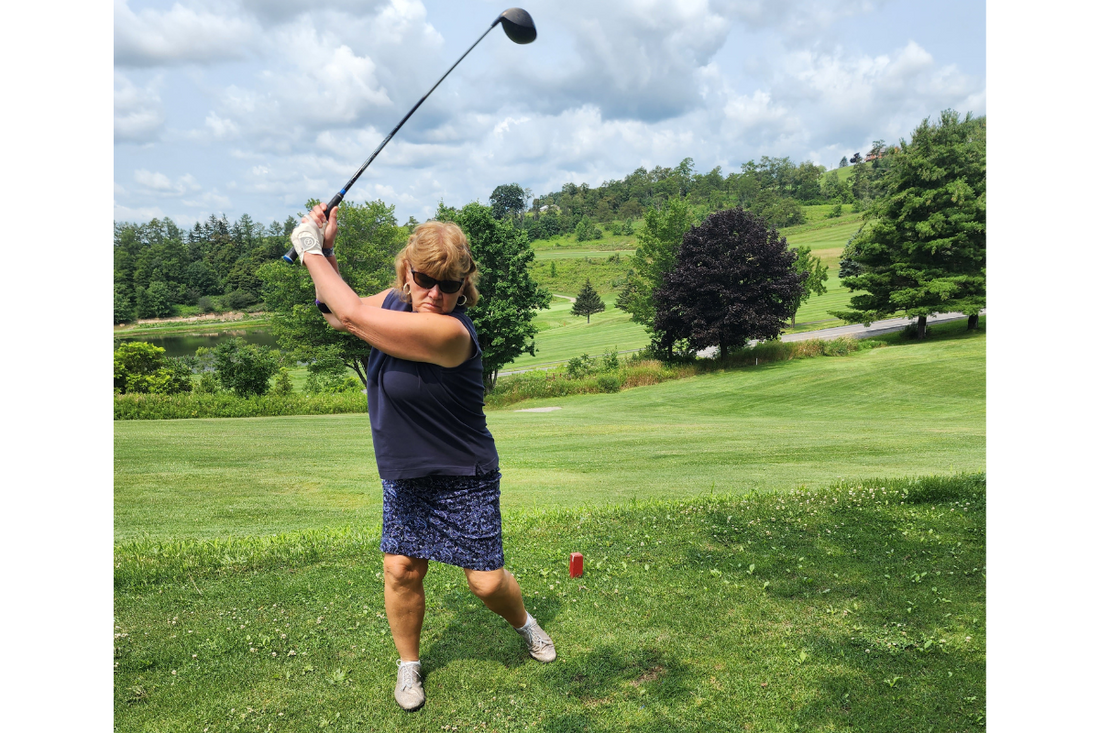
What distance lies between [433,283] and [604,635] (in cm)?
224

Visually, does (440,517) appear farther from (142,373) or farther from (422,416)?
(142,373)

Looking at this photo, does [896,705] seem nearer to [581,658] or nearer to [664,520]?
[581,658]

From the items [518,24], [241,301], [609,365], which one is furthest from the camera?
[241,301]

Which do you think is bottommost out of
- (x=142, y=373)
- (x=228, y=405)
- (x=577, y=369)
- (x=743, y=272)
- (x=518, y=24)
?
(x=228, y=405)

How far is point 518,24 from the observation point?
4051 millimetres

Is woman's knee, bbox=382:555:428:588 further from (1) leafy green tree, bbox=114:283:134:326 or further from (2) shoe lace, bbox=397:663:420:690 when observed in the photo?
(1) leafy green tree, bbox=114:283:134:326

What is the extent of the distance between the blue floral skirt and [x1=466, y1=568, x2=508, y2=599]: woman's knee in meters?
0.08

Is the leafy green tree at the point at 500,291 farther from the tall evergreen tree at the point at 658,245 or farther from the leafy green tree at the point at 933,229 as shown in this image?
the leafy green tree at the point at 933,229

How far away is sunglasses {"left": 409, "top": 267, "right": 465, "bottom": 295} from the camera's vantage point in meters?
2.94

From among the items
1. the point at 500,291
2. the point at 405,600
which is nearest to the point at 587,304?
the point at 500,291

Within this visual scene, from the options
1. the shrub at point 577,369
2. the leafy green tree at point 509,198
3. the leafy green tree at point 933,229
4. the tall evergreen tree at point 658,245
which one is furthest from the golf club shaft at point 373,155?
the leafy green tree at point 509,198

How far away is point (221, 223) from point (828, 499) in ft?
439

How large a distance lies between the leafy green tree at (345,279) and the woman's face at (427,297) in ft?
98.1
